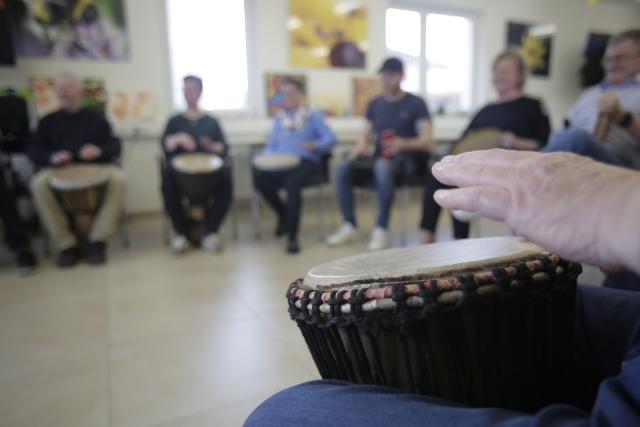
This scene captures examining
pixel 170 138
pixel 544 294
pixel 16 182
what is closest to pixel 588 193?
pixel 544 294

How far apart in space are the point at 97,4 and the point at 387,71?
262 centimetres

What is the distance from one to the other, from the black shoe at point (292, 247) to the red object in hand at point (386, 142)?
0.88 metres

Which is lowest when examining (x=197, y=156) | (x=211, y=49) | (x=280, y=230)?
(x=280, y=230)

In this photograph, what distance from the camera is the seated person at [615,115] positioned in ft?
5.98

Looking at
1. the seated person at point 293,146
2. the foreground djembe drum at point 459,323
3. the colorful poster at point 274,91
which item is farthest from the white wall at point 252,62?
the foreground djembe drum at point 459,323

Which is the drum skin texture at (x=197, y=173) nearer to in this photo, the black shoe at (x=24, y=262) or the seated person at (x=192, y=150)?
the seated person at (x=192, y=150)

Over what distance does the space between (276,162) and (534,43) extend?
5016 millimetres

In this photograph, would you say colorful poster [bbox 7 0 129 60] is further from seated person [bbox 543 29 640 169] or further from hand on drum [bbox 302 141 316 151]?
seated person [bbox 543 29 640 169]

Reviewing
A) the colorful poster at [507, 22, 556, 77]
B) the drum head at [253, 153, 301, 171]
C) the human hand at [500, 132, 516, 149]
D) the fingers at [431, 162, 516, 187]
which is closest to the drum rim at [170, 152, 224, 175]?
the drum head at [253, 153, 301, 171]

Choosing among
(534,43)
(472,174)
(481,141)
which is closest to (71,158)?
(481,141)

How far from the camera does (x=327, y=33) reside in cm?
448

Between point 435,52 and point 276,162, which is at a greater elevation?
point 435,52

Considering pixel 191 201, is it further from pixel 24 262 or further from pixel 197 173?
pixel 24 262

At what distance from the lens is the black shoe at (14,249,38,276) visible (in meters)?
2.40
